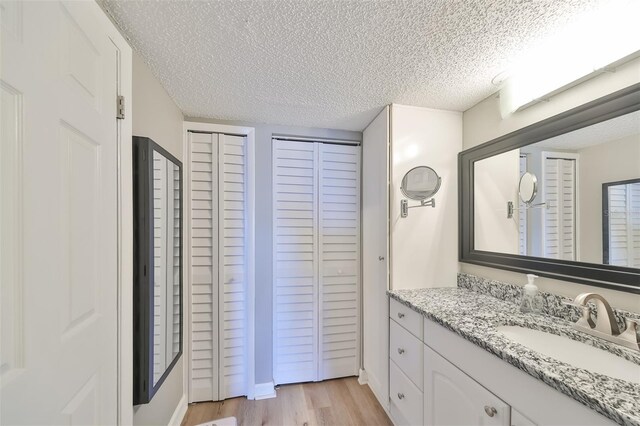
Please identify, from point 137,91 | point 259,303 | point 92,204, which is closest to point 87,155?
point 92,204

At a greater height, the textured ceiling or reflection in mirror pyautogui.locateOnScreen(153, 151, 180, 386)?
the textured ceiling

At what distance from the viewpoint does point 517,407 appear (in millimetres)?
808

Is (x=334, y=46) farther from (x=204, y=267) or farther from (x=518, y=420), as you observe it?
(x=204, y=267)

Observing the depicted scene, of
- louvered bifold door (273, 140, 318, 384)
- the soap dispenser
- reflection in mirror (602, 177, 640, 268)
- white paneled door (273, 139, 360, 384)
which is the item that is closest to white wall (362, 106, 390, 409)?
white paneled door (273, 139, 360, 384)

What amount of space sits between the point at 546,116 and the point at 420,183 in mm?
700

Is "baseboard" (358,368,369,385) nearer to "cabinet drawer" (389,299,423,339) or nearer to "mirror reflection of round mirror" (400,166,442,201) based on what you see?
"cabinet drawer" (389,299,423,339)

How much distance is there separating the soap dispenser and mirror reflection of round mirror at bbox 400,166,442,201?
710mm

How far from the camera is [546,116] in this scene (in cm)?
125

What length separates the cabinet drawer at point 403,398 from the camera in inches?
52.0

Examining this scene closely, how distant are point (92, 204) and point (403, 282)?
1.66 m

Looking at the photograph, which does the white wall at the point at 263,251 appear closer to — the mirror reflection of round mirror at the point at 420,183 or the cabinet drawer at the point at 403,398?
the cabinet drawer at the point at 403,398

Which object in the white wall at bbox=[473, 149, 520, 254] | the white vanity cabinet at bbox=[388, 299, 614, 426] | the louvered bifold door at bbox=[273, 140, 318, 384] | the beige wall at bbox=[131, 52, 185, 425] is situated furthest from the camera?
the louvered bifold door at bbox=[273, 140, 318, 384]

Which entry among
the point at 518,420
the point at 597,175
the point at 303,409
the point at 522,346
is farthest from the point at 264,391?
the point at 597,175

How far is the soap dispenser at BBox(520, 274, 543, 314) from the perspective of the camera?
1.20 meters
